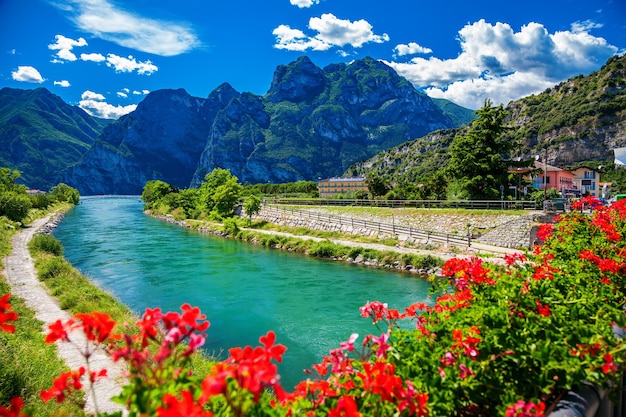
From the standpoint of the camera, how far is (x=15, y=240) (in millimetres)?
29031

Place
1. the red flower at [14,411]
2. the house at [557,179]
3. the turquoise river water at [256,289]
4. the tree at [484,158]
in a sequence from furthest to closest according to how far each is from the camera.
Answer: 1. the house at [557,179]
2. the tree at [484,158]
3. the turquoise river water at [256,289]
4. the red flower at [14,411]

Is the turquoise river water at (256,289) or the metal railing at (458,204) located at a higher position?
the metal railing at (458,204)

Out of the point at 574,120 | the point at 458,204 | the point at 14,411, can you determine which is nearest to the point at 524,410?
the point at 14,411

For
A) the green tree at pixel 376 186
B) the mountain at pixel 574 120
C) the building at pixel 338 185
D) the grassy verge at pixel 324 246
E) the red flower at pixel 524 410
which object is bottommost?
the grassy verge at pixel 324 246

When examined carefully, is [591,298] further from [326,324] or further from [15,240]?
[15,240]

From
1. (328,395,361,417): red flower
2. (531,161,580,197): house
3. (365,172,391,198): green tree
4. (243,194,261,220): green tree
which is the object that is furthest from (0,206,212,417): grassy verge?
(531,161,580,197): house

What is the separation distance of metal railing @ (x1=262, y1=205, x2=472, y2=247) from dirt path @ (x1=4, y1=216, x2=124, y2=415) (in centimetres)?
2011

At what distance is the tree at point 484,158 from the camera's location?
30.7 m

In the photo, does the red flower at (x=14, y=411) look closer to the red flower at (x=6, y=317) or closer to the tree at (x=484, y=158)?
the red flower at (x=6, y=317)

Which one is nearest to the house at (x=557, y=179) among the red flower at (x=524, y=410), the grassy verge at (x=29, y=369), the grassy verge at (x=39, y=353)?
the grassy verge at (x=39, y=353)

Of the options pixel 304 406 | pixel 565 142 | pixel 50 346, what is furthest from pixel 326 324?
pixel 565 142

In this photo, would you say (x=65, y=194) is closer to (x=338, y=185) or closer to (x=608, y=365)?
(x=338, y=185)

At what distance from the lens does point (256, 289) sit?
18.4 metres

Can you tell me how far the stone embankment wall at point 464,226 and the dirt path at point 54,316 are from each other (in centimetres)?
2119
